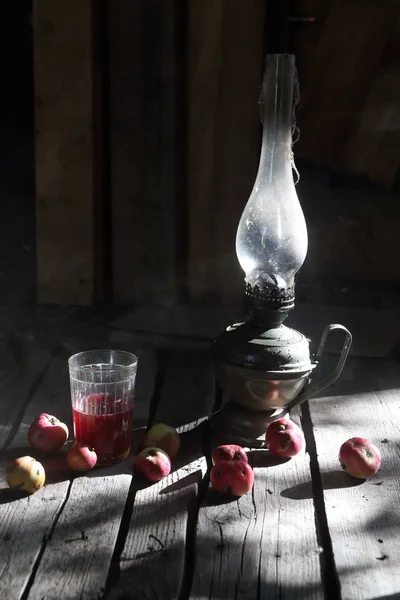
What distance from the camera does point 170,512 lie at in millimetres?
1977

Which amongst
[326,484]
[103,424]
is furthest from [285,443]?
[103,424]

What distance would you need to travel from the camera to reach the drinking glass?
7.18 ft

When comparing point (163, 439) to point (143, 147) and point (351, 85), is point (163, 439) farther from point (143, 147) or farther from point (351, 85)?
point (351, 85)

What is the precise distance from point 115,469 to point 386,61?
6.52ft

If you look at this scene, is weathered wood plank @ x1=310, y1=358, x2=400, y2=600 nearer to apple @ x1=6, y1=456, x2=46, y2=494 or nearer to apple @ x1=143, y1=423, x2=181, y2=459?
apple @ x1=143, y1=423, x2=181, y2=459

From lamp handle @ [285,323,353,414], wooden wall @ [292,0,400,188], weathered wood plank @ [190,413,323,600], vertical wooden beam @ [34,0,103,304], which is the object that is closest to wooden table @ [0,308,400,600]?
weathered wood plank @ [190,413,323,600]

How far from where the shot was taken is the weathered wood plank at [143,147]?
3236mm

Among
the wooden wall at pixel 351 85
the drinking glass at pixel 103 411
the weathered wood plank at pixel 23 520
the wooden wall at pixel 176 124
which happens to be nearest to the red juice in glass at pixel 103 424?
the drinking glass at pixel 103 411

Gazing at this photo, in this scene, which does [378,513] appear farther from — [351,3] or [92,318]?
[351,3]

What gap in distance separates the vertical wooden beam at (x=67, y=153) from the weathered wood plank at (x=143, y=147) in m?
0.08

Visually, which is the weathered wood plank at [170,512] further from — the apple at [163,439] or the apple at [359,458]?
the apple at [359,458]

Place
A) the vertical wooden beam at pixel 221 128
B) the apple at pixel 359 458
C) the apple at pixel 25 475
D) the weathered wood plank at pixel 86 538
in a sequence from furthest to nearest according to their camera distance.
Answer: the vertical wooden beam at pixel 221 128 < the apple at pixel 359 458 < the apple at pixel 25 475 < the weathered wood plank at pixel 86 538

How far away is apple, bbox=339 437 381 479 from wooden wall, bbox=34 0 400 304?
139 centimetres

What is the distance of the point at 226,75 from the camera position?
3.26 metres
